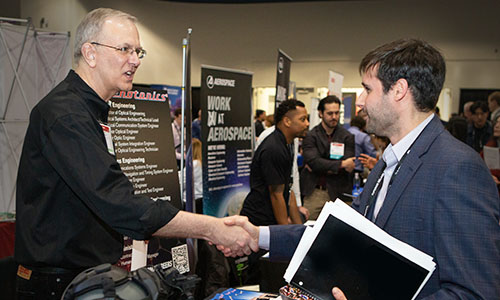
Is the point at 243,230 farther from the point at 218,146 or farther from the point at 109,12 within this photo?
the point at 218,146

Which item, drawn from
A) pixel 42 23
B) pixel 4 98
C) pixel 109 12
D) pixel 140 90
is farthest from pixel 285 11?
pixel 109 12

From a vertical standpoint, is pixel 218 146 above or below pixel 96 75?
below

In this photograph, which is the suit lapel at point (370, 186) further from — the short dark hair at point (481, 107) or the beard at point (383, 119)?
the short dark hair at point (481, 107)

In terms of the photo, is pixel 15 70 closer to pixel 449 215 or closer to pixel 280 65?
pixel 280 65

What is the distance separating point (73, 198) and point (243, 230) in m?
0.83

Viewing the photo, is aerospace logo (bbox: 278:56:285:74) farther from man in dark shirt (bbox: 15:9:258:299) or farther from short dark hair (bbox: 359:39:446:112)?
short dark hair (bbox: 359:39:446:112)

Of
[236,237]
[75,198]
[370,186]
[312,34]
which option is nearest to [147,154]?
[236,237]

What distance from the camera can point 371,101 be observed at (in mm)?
1731

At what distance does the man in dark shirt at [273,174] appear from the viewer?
13.5 ft

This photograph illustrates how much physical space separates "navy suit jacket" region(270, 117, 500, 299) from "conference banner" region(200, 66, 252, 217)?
9.73ft

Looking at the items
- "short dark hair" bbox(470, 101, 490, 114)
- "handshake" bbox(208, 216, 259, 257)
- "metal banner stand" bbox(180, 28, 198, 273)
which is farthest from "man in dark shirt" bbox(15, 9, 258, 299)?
"short dark hair" bbox(470, 101, 490, 114)

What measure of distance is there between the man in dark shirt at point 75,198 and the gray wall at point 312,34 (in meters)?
12.3

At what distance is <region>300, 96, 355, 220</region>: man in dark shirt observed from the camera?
18.4 ft

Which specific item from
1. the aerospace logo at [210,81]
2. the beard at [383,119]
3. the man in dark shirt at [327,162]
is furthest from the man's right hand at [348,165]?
the beard at [383,119]
